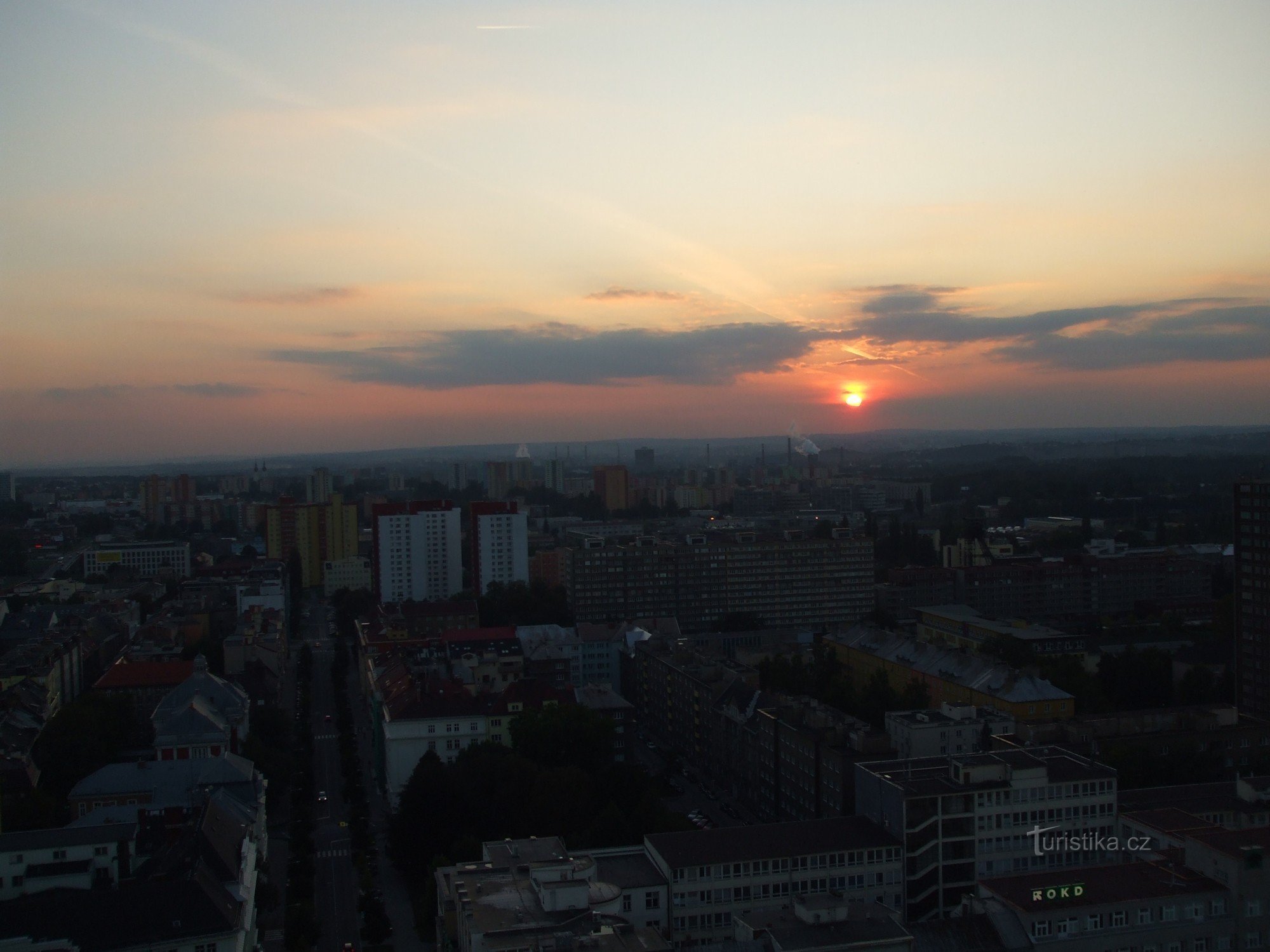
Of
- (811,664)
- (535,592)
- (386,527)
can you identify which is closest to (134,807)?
(811,664)

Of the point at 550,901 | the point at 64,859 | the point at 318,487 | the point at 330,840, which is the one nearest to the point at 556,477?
the point at 318,487

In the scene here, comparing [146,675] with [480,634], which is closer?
[146,675]

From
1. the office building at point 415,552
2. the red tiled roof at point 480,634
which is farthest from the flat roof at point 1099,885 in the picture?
the office building at point 415,552

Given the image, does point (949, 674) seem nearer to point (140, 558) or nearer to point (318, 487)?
point (140, 558)

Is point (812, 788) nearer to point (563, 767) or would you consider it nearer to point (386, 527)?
point (563, 767)

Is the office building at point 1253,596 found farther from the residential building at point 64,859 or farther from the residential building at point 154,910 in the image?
the residential building at point 64,859

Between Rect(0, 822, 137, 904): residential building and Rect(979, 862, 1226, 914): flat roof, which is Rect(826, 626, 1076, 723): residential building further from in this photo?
Rect(0, 822, 137, 904): residential building

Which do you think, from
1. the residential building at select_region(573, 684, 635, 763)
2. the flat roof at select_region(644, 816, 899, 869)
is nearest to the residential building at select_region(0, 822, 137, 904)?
the flat roof at select_region(644, 816, 899, 869)
